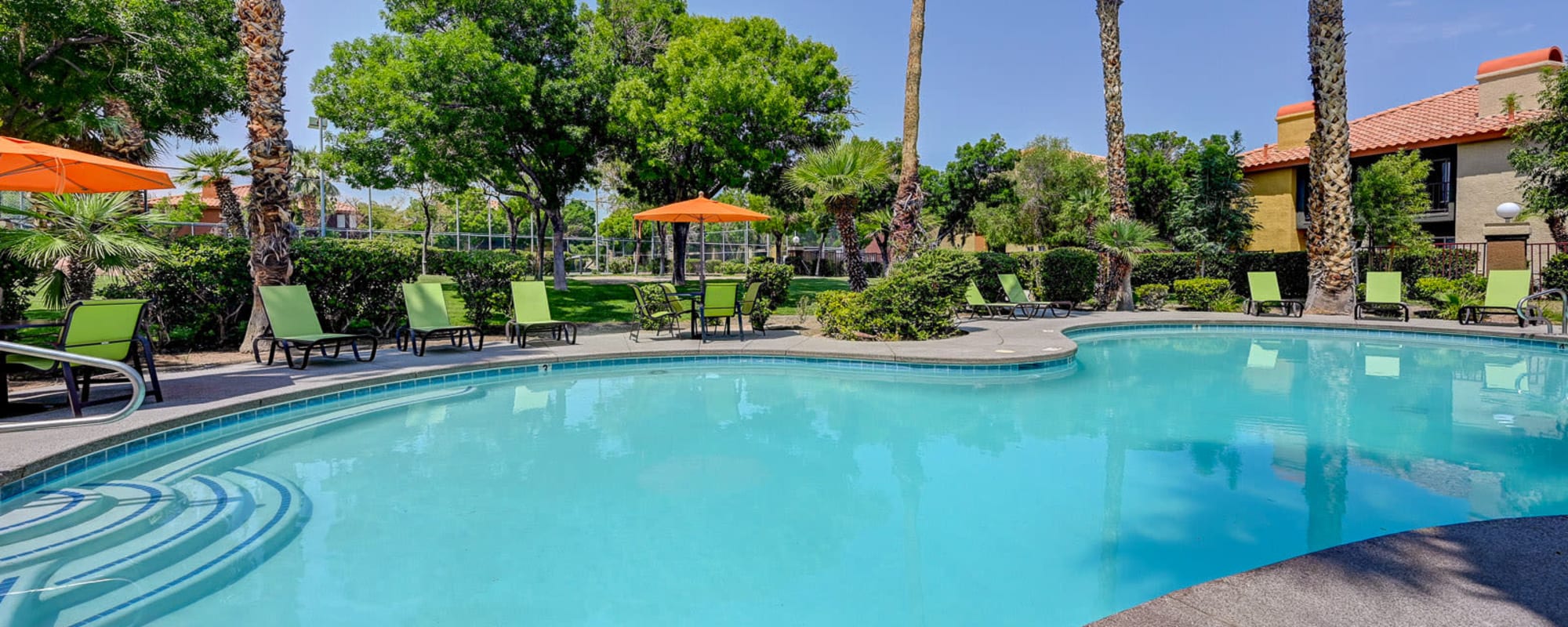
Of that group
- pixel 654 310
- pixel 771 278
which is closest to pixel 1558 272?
pixel 771 278

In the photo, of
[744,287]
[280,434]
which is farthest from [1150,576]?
[744,287]

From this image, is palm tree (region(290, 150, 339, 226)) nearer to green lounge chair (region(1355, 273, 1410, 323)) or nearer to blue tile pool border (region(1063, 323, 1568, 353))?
blue tile pool border (region(1063, 323, 1568, 353))

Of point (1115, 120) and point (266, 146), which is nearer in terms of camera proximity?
point (266, 146)

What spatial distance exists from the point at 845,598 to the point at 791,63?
21106 millimetres

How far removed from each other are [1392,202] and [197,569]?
23062 mm

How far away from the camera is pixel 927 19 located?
14031 millimetres

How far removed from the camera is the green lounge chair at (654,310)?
11.2 metres

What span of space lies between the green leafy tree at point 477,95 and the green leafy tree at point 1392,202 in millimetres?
19306

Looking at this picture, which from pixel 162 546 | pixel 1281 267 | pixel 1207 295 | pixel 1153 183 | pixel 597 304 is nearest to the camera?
pixel 162 546

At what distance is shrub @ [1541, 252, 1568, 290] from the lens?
14.1 metres

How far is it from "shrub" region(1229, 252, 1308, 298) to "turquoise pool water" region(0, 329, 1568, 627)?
39.6 ft

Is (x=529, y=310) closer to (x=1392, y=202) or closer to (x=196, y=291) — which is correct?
(x=196, y=291)

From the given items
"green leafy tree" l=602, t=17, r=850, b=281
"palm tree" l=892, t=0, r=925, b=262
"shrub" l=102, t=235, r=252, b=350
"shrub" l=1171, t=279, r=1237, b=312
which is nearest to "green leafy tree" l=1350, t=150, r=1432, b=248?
"shrub" l=1171, t=279, r=1237, b=312

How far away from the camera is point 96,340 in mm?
5652
